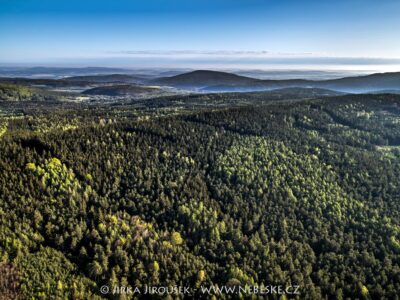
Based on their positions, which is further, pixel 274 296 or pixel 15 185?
pixel 15 185

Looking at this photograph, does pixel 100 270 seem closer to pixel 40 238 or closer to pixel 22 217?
pixel 40 238

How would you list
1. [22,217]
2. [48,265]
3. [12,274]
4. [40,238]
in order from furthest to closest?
[22,217] → [40,238] → [48,265] → [12,274]

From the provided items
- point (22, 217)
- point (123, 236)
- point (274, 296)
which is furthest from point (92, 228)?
point (274, 296)

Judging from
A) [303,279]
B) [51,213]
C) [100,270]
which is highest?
[51,213]

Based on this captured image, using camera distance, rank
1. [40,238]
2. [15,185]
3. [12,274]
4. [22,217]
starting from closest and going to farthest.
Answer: [12,274], [40,238], [22,217], [15,185]

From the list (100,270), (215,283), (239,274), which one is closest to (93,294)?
(100,270)

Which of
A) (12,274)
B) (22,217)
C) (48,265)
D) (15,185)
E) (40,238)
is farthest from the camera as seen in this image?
(15,185)

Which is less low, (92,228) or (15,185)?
(15,185)

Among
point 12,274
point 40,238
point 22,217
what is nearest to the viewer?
point 12,274

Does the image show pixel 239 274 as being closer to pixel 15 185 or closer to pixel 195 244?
pixel 195 244
